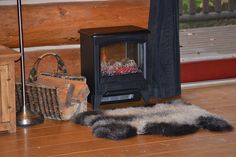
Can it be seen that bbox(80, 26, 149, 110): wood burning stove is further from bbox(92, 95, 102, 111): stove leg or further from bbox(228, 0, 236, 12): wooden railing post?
bbox(228, 0, 236, 12): wooden railing post

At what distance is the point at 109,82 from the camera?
15.0ft

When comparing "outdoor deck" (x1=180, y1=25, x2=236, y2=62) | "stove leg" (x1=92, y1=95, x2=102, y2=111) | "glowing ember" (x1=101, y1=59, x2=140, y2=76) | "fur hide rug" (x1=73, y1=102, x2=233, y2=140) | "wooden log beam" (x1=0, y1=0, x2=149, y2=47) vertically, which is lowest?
"fur hide rug" (x1=73, y1=102, x2=233, y2=140)

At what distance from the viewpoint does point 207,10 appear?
5.47m

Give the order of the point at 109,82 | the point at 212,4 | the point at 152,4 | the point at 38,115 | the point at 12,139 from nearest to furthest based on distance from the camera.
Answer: the point at 12,139 → the point at 38,115 → the point at 109,82 → the point at 152,4 → the point at 212,4

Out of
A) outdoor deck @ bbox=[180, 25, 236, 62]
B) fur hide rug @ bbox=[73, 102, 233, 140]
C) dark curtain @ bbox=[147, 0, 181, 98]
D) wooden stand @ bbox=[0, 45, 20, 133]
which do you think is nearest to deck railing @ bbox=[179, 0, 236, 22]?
outdoor deck @ bbox=[180, 25, 236, 62]

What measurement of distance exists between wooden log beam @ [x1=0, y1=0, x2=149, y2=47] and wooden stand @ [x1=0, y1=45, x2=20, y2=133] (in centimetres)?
70

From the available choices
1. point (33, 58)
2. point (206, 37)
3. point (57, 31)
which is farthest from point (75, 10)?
point (206, 37)

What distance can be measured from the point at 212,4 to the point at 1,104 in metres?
2.60

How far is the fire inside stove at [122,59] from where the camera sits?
4637mm

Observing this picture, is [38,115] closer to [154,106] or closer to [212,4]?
[154,106]

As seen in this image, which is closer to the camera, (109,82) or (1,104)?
(1,104)

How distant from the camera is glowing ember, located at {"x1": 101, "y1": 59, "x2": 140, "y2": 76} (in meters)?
4.62

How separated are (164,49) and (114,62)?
558mm

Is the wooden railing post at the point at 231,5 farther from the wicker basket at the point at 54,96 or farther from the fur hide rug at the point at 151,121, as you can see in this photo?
the wicker basket at the point at 54,96
